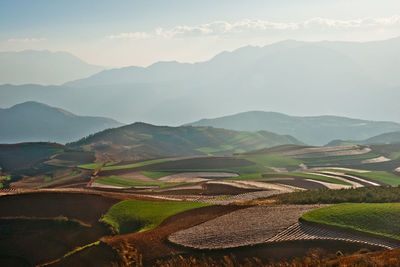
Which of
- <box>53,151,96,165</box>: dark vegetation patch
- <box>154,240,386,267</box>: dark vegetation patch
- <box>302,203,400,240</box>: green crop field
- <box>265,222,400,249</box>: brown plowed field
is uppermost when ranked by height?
<box>53,151,96,165</box>: dark vegetation patch

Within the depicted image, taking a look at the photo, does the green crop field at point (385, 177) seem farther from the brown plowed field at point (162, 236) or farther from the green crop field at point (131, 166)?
the green crop field at point (131, 166)

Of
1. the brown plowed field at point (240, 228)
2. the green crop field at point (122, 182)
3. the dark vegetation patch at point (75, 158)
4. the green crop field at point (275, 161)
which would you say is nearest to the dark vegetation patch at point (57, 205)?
the brown plowed field at point (240, 228)

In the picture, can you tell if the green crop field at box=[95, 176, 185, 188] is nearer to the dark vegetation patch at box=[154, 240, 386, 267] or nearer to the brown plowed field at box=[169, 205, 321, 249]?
the brown plowed field at box=[169, 205, 321, 249]

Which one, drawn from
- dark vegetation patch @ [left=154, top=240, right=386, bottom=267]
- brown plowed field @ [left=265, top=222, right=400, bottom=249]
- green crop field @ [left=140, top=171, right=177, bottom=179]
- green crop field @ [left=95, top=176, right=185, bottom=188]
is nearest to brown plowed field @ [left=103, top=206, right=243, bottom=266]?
dark vegetation patch @ [left=154, top=240, right=386, bottom=267]

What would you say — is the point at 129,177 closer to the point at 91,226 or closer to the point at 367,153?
the point at 91,226

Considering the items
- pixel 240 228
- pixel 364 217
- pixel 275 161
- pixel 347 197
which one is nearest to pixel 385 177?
pixel 275 161
